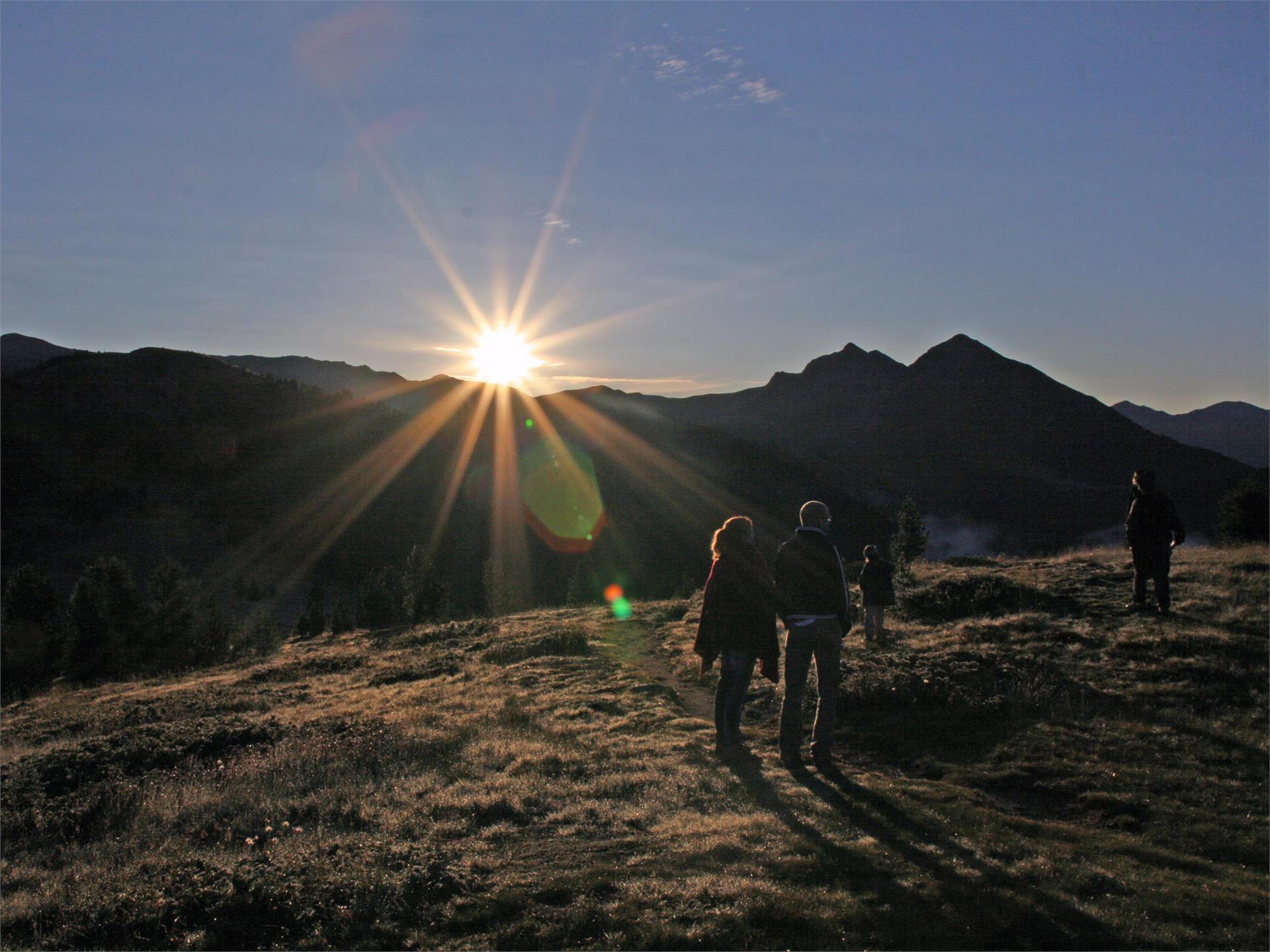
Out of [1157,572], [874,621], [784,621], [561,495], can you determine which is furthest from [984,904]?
[561,495]

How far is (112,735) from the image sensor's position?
509 inches

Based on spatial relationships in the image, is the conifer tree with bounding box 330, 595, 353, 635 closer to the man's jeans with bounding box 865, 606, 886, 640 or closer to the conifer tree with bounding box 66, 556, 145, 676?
the conifer tree with bounding box 66, 556, 145, 676

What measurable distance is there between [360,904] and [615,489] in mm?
153590

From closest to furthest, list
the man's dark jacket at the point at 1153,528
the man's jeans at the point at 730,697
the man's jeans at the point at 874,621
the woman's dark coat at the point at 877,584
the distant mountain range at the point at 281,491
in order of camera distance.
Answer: the man's jeans at the point at 730,697
the man's dark jacket at the point at 1153,528
the woman's dark coat at the point at 877,584
the man's jeans at the point at 874,621
the distant mountain range at the point at 281,491

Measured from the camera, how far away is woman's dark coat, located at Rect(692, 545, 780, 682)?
→ 8672 millimetres

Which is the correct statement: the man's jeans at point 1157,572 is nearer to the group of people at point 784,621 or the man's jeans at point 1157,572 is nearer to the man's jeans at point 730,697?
the group of people at point 784,621

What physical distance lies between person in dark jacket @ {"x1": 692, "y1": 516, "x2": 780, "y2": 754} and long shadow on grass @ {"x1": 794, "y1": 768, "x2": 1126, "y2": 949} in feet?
7.72

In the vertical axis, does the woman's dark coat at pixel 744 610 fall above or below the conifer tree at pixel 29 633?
above

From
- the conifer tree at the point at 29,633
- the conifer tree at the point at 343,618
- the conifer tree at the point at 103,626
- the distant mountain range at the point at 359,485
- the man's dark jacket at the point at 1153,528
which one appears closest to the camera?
the man's dark jacket at the point at 1153,528

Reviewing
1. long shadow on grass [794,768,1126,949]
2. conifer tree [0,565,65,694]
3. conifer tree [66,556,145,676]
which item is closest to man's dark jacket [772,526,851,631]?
long shadow on grass [794,768,1126,949]

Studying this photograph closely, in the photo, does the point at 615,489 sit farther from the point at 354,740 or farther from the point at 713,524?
the point at 354,740

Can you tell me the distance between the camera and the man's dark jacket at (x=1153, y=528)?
12586 mm

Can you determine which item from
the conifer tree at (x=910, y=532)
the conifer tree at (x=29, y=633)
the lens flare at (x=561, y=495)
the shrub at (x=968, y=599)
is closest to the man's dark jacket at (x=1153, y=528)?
the shrub at (x=968, y=599)

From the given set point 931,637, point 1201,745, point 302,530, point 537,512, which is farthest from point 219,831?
point 537,512
